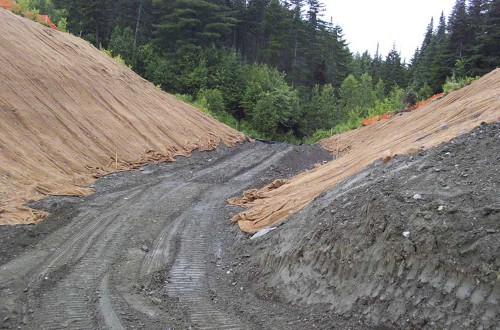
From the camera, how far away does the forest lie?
1446 inches

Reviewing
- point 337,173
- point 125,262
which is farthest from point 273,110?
point 125,262

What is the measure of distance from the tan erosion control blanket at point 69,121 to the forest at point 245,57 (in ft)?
33.6

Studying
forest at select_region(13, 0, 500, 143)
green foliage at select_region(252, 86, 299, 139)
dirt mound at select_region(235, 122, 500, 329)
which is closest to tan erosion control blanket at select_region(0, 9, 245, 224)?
dirt mound at select_region(235, 122, 500, 329)

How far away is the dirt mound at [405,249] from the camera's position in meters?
4.83

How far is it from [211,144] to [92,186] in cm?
952

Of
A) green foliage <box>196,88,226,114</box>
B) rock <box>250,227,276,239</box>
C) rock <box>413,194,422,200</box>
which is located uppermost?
green foliage <box>196,88,226,114</box>

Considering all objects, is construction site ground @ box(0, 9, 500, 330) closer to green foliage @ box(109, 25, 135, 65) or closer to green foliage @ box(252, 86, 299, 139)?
green foliage @ box(252, 86, 299, 139)

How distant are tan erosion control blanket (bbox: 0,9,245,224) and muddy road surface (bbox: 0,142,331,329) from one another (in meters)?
1.14

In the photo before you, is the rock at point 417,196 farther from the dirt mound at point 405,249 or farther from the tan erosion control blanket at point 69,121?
the tan erosion control blanket at point 69,121

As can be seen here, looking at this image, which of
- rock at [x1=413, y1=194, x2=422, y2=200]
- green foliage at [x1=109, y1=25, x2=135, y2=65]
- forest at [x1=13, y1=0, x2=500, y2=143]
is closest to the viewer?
Result: rock at [x1=413, y1=194, x2=422, y2=200]

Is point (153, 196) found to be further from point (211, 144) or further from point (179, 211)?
point (211, 144)

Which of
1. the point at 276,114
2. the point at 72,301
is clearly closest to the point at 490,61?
the point at 276,114

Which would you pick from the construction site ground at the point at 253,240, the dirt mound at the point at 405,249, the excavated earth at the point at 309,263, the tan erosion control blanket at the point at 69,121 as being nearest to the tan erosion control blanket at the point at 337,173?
the construction site ground at the point at 253,240

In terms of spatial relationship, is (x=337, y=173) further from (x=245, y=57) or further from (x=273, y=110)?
(x=245, y=57)
